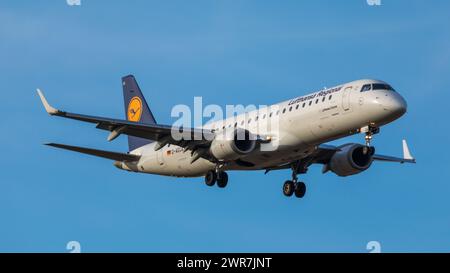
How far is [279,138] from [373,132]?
213 inches

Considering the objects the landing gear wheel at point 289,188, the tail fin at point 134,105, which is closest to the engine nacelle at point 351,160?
the landing gear wheel at point 289,188

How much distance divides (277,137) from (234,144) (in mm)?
2454

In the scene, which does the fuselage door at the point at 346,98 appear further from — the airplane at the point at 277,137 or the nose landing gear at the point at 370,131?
the nose landing gear at the point at 370,131

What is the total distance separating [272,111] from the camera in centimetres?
6244

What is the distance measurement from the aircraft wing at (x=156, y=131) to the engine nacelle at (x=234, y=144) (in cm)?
156

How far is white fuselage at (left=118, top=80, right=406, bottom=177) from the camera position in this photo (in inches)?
2275

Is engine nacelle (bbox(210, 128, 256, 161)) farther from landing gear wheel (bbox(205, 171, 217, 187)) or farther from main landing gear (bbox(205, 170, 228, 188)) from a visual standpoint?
landing gear wheel (bbox(205, 171, 217, 187))

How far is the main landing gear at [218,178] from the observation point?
63.8m

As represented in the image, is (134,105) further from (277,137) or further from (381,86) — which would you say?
(381,86)

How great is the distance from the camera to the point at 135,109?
252 ft

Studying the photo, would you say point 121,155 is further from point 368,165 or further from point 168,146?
point 368,165

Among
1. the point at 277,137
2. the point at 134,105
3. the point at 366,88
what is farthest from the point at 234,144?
the point at 134,105

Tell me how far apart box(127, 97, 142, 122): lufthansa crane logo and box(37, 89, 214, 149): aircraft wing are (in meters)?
12.4
